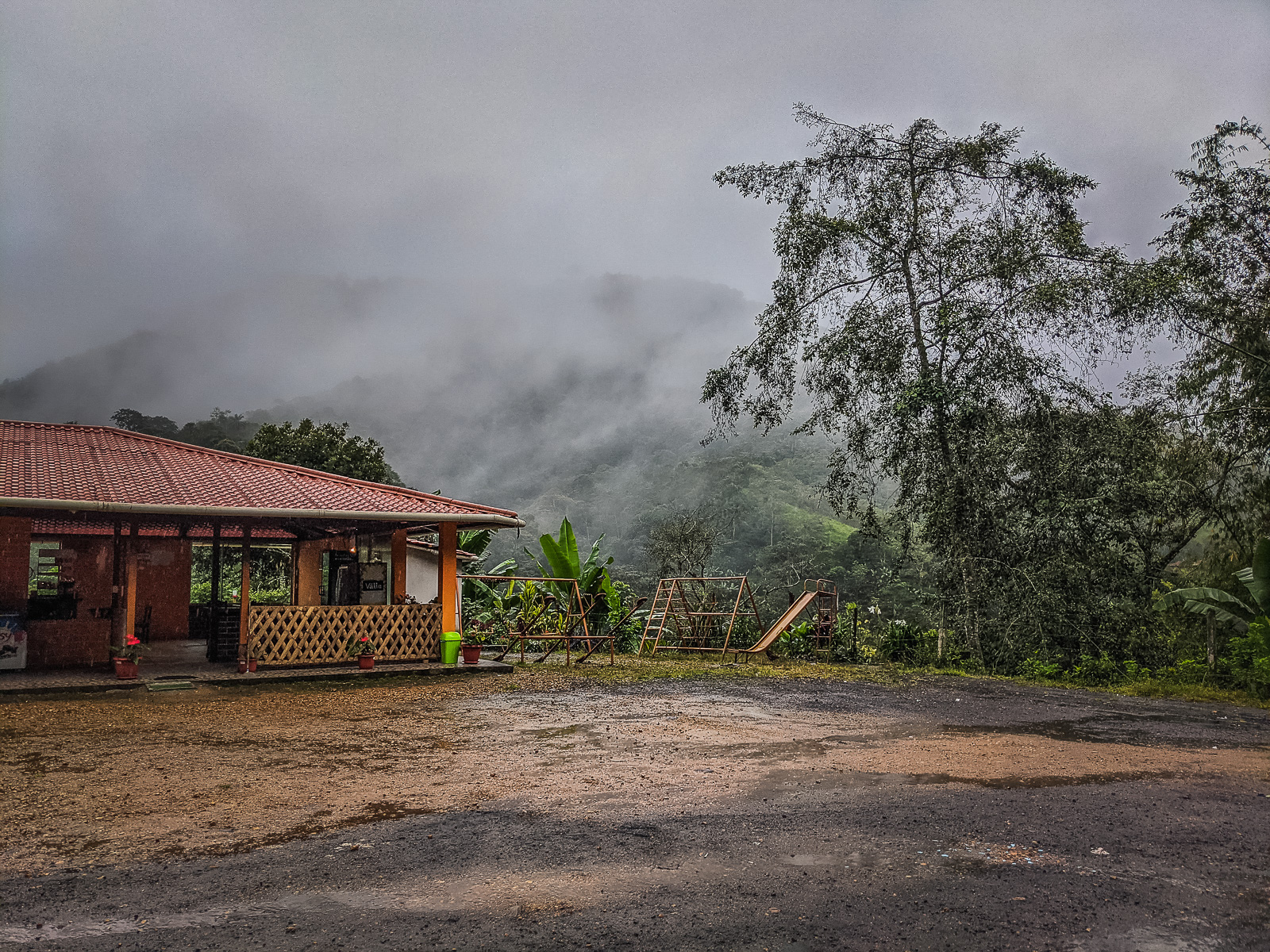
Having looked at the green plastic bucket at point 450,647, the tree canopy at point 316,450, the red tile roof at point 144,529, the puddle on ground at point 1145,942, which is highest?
the tree canopy at point 316,450

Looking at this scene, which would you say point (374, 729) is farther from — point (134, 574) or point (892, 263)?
point (892, 263)

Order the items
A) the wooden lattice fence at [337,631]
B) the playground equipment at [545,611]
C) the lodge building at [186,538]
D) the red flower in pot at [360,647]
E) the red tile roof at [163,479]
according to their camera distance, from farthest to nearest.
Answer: the playground equipment at [545,611], the red flower in pot at [360,647], the wooden lattice fence at [337,631], the lodge building at [186,538], the red tile roof at [163,479]

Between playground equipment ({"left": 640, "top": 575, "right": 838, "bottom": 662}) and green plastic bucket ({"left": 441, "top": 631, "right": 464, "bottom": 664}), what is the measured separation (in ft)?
13.8

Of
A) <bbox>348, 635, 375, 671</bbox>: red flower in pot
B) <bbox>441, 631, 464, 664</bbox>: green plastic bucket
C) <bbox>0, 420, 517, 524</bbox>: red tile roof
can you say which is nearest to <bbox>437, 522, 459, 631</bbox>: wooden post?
<bbox>441, 631, 464, 664</bbox>: green plastic bucket

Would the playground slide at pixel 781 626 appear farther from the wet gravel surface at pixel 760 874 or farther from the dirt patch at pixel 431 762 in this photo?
the wet gravel surface at pixel 760 874

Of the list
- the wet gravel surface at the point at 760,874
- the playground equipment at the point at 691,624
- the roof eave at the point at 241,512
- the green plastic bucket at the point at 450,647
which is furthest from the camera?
the playground equipment at the point at 691,624

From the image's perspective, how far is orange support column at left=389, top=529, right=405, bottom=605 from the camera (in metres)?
15.6

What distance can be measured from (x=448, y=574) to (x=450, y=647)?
3.95ft

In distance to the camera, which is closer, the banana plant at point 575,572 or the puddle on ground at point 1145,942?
the puddle on ground at point 1145,942

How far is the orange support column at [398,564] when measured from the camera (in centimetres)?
1557

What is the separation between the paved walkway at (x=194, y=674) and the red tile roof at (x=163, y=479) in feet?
7.67

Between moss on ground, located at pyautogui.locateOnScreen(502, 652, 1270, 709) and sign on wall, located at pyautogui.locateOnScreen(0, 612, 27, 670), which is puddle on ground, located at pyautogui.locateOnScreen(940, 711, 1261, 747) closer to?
moss on ground, located at pyautogui.locateOnScreen(502, 652, 1270, 709)

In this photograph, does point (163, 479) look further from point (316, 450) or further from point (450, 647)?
point (316, 450)

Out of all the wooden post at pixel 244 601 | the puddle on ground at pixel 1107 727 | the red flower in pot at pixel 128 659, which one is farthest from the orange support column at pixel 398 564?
the puddle on ground at pixel 1107 727
